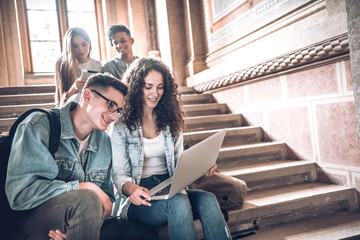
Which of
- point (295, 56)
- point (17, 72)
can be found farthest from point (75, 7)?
point (295, 56)

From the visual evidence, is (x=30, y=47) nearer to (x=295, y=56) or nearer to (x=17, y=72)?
(x=17, y=72)

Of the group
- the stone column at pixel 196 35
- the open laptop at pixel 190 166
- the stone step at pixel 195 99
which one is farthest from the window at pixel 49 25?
the open laptop at pixel 190 166

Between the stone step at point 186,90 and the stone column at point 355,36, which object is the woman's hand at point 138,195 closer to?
the stone column at point 355,36

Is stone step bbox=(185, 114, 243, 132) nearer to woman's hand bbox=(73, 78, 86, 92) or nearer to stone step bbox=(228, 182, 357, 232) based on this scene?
stone step bbox=(228, 182, 357, 232)

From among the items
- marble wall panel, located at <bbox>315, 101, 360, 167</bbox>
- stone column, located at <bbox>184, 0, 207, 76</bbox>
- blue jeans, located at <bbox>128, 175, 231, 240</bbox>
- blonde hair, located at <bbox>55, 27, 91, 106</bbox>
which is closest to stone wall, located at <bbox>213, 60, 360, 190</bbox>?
marble wall panel, located at <bbox>315, 101, 360, 167</bbox>

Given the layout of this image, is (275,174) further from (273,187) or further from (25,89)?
(25,89)

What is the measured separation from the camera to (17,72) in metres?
6.17

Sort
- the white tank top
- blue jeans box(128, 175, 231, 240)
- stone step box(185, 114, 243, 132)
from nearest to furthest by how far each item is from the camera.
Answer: blue jeans box(128, 175, 231, 240) → the white tank top → stone step box(185, 114, 243, 132)

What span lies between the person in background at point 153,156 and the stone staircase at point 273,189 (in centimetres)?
31

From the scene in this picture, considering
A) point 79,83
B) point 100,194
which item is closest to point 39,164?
point 100,194

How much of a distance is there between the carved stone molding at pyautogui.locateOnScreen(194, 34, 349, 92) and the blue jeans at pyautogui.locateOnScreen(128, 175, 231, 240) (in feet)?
4.71

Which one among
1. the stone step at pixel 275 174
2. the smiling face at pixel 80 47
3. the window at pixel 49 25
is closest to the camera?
the stone step at pixel 275 174

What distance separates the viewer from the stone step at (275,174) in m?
2.29

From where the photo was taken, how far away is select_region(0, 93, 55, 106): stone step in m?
3.53
